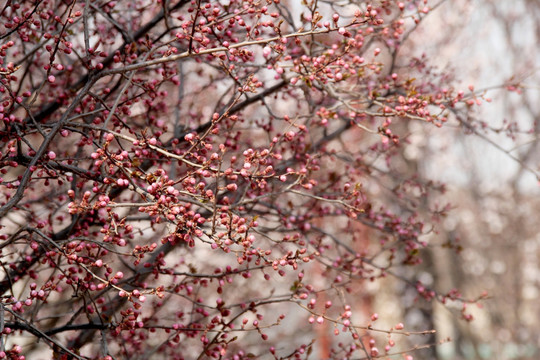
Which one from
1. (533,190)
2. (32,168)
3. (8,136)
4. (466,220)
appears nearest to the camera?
(32,168)

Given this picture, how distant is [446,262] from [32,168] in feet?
42.0

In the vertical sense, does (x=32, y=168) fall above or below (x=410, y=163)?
below

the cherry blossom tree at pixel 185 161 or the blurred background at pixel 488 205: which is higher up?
the blurred background at pixel 488 205

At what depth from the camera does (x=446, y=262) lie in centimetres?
1439

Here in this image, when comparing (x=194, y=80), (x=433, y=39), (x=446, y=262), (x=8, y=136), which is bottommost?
(x=8, y=136)

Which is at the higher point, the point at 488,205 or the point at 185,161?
the point at 488,205

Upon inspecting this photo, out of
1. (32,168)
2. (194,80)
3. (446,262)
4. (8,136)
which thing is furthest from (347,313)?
(446,262)

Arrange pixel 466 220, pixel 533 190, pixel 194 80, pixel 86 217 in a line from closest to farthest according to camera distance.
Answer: pixel 86 217 < pixel 194 80 < pixel 533 190 < pixel 466 220

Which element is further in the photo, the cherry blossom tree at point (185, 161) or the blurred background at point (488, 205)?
the blurred background at point (488, 205)

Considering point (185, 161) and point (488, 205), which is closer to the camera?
point (185, 161)

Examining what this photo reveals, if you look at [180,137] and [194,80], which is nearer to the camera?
[180,137]

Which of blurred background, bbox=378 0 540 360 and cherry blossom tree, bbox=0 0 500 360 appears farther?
blurred background, bbox=378 0 540 360

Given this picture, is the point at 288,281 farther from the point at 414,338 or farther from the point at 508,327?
the point at 508,327

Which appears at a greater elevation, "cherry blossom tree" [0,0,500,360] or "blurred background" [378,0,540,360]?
"blurred background" [378,0,540,360]
